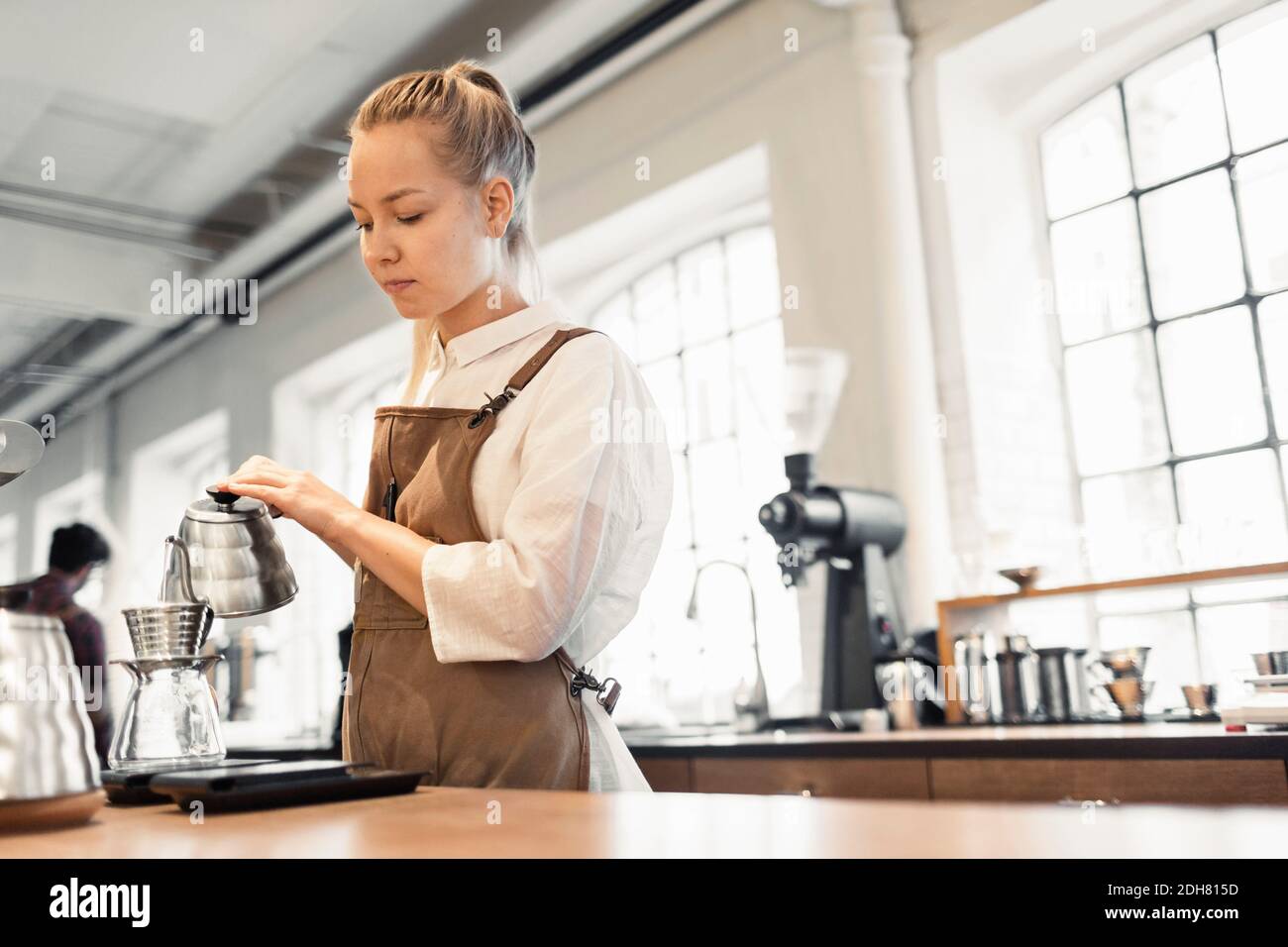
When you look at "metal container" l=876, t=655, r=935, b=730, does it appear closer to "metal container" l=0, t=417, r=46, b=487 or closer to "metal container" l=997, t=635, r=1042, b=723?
"metal container" l=997, t=635, r=1042, b=723

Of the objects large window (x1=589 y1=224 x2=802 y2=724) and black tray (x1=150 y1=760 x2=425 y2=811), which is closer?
black tray (x1=150 y1=760 x2=425 y2=811)

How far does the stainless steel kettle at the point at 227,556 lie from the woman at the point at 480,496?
0.05 metres

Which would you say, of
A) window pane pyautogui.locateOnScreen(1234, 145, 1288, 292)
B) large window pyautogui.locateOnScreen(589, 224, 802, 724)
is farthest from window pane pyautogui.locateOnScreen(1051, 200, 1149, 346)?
large window pyautogui.locateOnScreen(589, 224, 802, 724)

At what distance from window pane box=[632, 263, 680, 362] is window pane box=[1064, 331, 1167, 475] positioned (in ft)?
6.80

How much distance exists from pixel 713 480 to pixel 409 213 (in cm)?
388

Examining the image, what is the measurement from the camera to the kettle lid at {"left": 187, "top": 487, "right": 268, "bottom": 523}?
1296mm

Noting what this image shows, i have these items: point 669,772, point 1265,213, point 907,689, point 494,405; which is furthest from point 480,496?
point 1265,213

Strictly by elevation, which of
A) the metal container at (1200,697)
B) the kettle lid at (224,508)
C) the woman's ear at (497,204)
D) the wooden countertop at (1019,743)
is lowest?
the wooden countertop at (1019,743)

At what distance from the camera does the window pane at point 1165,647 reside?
11.4 ft

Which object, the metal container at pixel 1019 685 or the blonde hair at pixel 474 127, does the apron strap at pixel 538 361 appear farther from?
the metal container at pixel 1019 685

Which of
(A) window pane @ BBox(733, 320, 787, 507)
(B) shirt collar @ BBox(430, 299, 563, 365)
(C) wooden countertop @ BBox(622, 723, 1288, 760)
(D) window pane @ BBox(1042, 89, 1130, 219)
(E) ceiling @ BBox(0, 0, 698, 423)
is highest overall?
(E) ceiling @ BBox(0, 0, 698, 423)

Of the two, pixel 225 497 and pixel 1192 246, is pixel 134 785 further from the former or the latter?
pixel 1192 246

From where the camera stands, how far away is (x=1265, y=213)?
3.53 metres

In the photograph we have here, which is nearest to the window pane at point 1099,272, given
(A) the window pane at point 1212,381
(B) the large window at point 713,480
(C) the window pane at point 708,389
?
(A) the window pane at point 1212,381
